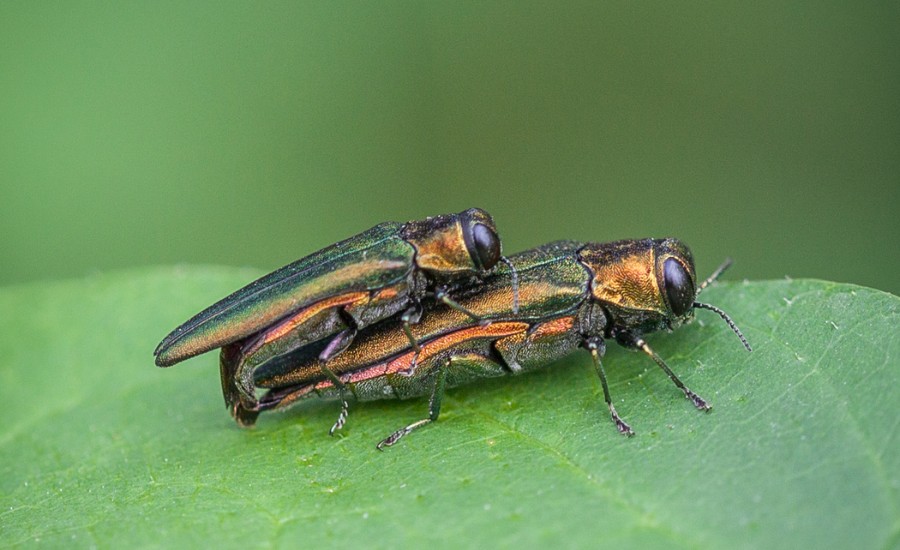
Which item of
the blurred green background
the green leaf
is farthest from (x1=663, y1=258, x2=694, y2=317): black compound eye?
the blurred green background

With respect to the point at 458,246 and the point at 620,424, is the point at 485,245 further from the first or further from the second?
the point at 620,424

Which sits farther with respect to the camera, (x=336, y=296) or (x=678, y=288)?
(x=678, y=288)

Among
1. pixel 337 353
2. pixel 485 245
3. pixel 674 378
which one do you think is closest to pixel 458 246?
pixel 485 245

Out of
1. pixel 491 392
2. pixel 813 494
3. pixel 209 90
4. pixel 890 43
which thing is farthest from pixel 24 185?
pixel 890 43

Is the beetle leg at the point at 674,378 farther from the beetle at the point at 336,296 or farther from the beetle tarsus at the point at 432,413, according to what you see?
the beetle tarsus at the point at 432,413

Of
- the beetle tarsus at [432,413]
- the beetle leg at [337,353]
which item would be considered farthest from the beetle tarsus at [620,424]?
the beetle leg at [337,353]

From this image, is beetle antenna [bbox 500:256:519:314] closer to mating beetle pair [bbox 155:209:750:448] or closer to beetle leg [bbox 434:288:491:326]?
mating beetle pair [bbox 155:209:750:448]
